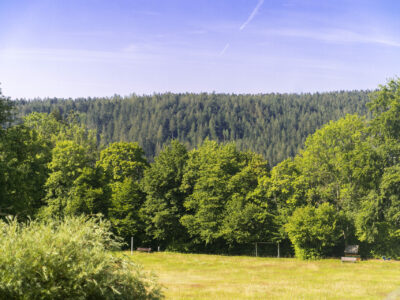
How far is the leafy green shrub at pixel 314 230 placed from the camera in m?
57.8

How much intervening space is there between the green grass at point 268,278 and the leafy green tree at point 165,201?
743 centimetres

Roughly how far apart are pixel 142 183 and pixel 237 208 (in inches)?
675

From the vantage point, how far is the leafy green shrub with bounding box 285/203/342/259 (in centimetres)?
5781

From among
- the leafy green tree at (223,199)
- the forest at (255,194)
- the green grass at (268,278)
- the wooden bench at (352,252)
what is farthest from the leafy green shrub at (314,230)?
the leafy green tree at (223,199)

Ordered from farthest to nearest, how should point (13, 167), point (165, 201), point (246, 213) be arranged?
point (165, 201), point (246, 213), point (13, 167)

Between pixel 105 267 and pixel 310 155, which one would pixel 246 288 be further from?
pixel 310 155

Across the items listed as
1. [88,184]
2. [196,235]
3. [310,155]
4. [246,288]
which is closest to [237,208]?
[196,235]

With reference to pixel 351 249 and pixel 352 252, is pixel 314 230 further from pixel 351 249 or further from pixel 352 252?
pixel 352 252

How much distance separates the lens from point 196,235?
224 ft

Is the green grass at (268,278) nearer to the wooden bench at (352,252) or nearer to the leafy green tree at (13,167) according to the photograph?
the wooden bench at (352,252)

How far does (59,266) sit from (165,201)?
54741 mm

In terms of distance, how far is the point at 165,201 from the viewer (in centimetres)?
6775

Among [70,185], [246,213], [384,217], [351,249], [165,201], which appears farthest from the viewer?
[165,201]

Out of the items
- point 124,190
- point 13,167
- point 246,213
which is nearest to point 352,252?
point 246,213
